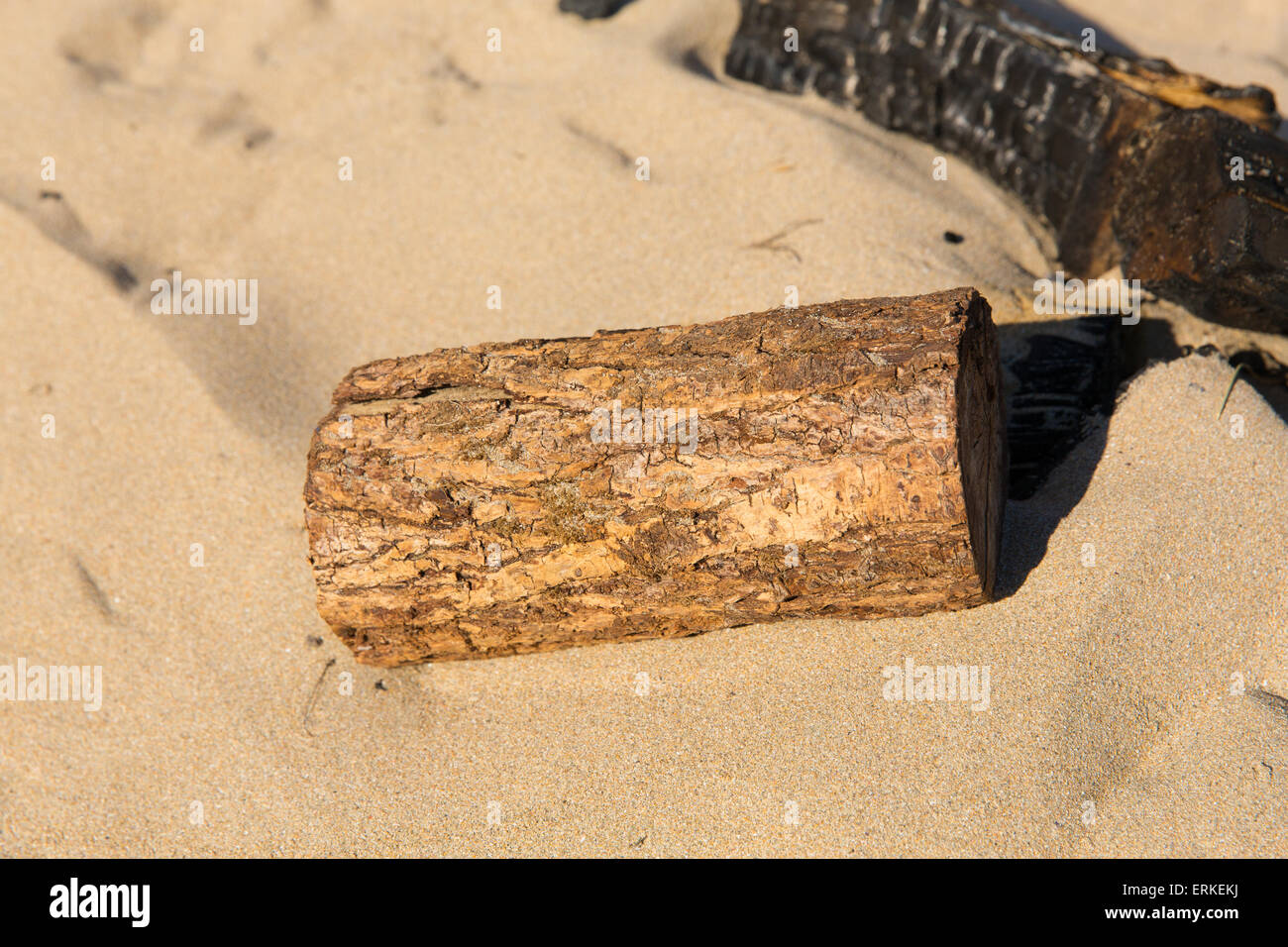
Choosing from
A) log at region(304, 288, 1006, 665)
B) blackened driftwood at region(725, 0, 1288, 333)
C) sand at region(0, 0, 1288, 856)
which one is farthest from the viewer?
blackened driftwood at region(725, 0, 1288, 333)

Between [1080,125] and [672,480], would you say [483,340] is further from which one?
[1080,125]

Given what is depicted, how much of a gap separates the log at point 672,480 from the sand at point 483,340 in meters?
0.32

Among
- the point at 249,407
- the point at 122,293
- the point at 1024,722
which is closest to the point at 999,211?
the point at 1024,722

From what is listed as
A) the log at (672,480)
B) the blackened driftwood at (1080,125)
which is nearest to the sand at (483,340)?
the blackened driftwood at (1080,125)

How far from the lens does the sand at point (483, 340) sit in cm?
249

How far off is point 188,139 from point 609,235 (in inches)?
83.2

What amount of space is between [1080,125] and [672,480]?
2.53m

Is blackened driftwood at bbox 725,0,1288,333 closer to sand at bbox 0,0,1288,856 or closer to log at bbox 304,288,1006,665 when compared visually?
sand at bbox 0,0,1288,856

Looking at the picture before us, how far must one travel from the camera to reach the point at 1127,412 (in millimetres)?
2975

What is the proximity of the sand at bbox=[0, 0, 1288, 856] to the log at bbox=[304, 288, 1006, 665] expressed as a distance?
1.05 ft

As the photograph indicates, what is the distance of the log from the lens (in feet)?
7.57

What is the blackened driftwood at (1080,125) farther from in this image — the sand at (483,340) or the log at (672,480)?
the log at (672,480)

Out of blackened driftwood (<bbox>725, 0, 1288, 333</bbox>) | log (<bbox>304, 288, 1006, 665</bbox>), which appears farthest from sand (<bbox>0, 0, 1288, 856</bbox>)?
log (<bbox>304, 288, 1006, 665</bbox>)
